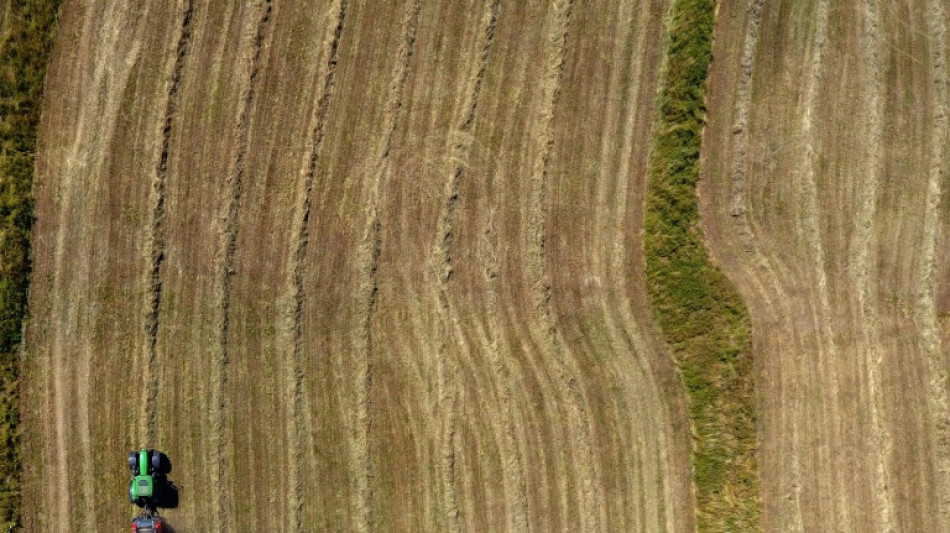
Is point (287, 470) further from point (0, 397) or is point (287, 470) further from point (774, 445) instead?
point (774, 445)

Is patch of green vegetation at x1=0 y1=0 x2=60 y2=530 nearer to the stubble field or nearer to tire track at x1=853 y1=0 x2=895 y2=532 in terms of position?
the stubble field

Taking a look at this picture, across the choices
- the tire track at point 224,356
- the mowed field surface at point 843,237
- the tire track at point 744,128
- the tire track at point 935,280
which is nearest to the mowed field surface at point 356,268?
the tire track at point 224,356

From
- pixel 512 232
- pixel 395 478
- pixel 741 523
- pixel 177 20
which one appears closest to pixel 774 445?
pixel 741 523

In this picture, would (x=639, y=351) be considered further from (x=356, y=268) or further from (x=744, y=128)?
(x=356, y=268)

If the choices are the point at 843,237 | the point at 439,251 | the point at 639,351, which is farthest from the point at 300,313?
the point at 843,237

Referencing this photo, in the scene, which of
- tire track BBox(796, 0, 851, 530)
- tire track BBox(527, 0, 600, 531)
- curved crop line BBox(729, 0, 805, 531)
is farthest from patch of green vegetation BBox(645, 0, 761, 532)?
tire track BBox(527, 0, 600, 531)
